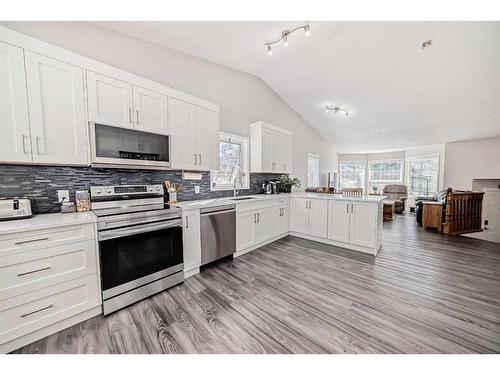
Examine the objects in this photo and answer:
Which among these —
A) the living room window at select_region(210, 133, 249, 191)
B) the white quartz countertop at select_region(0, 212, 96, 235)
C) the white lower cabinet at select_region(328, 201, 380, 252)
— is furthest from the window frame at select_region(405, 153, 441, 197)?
the white quartz countertop at select_region(0, 212, 96, 235)

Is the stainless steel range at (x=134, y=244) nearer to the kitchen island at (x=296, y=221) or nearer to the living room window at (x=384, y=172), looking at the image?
the kitchen island at (x=296, y=221)

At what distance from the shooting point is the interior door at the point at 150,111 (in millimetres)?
2131

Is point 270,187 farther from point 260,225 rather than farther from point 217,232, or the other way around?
point 217,232

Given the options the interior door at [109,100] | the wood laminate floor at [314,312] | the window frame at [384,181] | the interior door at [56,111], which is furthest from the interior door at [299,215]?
the window frame at [384,181]

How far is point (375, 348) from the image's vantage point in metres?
1.38

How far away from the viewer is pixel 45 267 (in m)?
1.46

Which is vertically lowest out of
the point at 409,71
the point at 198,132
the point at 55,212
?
the point at 55,212

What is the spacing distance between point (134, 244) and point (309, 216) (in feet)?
10.0

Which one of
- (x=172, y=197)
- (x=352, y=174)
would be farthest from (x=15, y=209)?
(x=352, y=174)

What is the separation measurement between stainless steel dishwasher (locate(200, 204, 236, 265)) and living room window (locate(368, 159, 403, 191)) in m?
7.63

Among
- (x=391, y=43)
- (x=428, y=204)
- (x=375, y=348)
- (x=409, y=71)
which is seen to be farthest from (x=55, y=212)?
(x=428, y=204)

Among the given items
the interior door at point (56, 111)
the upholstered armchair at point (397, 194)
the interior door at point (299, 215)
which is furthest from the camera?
the upholstered armchair at point (397, 194)
